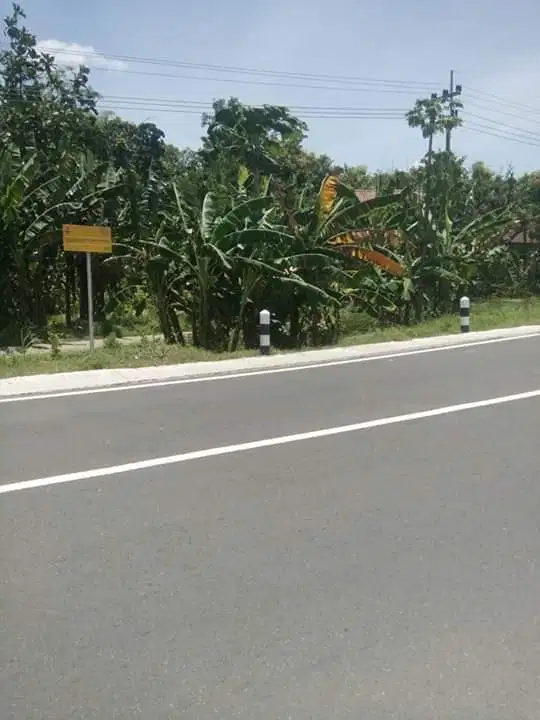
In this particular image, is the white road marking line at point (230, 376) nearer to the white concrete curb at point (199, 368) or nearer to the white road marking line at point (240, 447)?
the white concrete curb at point (199, 368)

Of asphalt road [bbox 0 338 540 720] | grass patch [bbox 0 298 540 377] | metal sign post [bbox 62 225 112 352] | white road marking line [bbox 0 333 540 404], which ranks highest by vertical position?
metal sign post [bbox 62 225 112 352]

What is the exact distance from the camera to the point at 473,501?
19.0 ft

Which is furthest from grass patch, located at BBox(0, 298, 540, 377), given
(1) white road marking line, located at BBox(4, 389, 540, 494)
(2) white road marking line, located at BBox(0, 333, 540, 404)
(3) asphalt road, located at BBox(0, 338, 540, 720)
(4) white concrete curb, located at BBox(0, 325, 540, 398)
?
(1) white road marking line, located at BBox(4, 389, 540, 494)

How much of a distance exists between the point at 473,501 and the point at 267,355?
8.82 metres

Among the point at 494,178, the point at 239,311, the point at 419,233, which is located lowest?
the point at 239,311

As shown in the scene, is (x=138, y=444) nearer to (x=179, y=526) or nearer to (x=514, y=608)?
(x=179, y=526)

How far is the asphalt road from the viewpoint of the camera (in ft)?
11.0

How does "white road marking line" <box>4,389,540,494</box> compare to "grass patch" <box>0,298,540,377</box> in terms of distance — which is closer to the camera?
"white road marking line" <box>4,389,540,494</box>

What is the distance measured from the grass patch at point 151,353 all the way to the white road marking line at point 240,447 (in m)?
5.66

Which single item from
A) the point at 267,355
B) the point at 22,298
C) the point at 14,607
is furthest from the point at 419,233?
the point at 14,607

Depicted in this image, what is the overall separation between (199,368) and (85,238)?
345 centimetres

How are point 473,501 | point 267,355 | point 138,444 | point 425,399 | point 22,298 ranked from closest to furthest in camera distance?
point 473,501 < point 138,444 < point 425,399 < point 267,355 < point 22,298

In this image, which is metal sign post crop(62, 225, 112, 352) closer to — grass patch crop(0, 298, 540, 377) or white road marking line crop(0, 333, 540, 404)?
grass patch crop(0, 298, 540, 377)

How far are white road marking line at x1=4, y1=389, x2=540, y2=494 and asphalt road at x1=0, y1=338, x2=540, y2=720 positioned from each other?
5.9 inches
